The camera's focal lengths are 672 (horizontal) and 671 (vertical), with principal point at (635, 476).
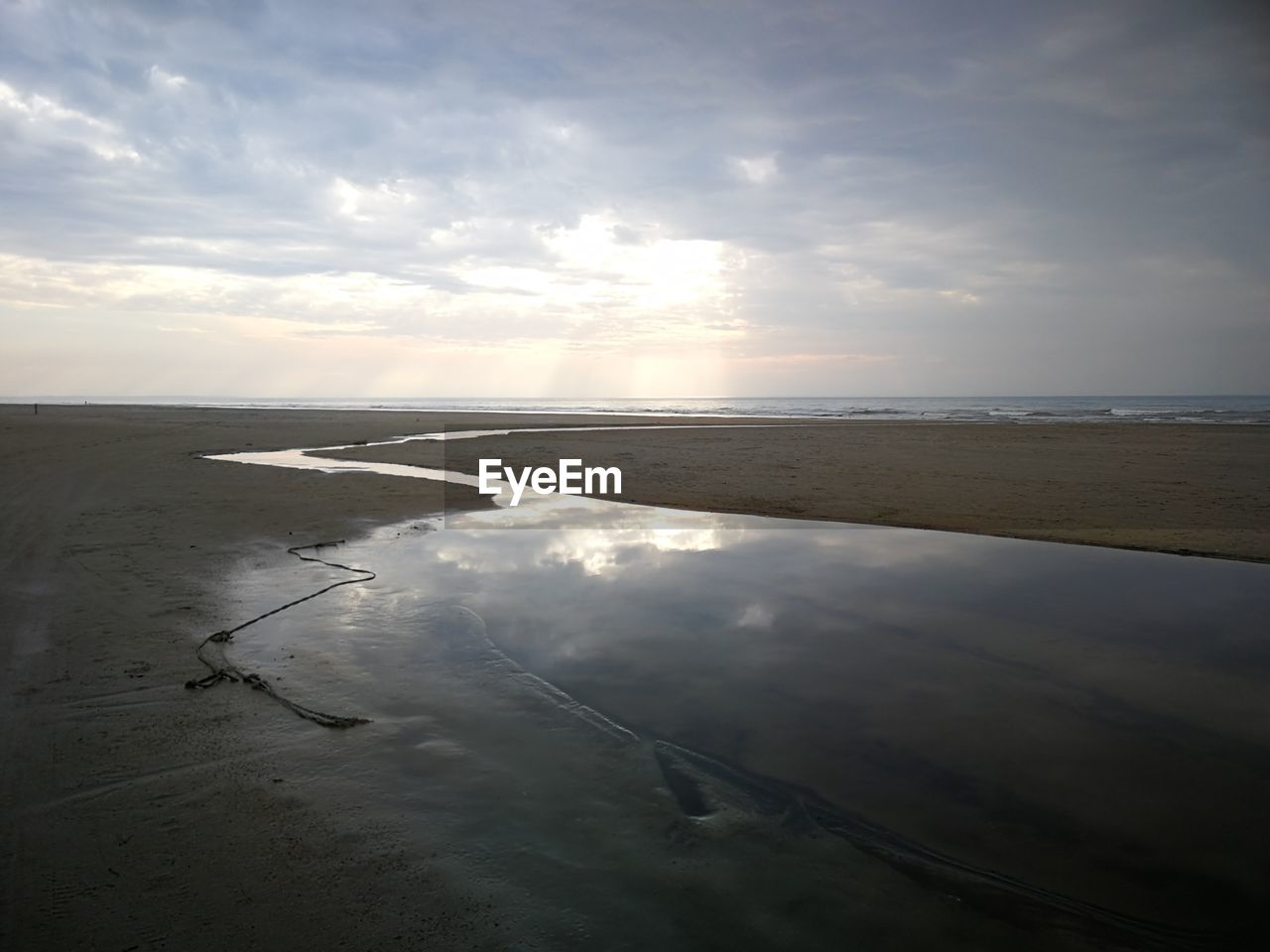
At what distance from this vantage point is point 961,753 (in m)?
4.91

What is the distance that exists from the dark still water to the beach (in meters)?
→ 0.46

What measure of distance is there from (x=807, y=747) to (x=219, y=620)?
640cm

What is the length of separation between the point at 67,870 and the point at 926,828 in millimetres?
4705

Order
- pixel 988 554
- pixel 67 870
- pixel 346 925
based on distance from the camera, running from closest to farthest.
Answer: pixel 346 925 < pixel 67 870 < pixel 988 554

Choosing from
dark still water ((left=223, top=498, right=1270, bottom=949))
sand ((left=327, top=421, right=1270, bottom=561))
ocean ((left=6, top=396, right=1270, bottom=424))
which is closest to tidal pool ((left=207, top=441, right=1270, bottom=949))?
dark still water ((left=223, top=498, right=1270, bottom=949))

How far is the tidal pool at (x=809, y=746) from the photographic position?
3.41 metres

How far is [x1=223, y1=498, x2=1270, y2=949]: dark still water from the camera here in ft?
11.2

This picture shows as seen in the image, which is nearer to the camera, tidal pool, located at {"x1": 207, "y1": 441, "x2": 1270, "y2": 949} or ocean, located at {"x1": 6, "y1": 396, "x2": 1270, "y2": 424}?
tidal pool, located at {"x1": 207, "y1": 441, "x2": 1270, "y2": 949}

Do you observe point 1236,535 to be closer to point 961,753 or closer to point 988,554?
point 988,554

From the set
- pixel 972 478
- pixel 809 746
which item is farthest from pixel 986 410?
pixel 809 746

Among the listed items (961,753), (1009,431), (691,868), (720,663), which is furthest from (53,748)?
(1009,431)

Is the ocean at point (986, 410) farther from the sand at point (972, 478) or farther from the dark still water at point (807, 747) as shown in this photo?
the dark still water at point (807, 747)

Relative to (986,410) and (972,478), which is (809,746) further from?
(986,410)

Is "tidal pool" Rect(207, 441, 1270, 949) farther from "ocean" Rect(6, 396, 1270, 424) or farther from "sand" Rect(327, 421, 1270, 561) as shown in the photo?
"ocean" Rect(6, 396, 1270, 424)
